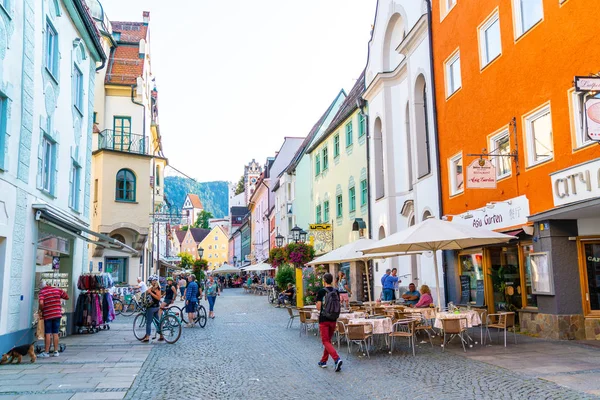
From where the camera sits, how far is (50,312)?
1205 cm

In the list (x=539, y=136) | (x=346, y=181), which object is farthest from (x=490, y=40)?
(x=346, y=181)

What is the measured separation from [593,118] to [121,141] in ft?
86.4

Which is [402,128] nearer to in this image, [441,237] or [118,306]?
[441,237]

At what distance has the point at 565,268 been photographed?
12852 mm

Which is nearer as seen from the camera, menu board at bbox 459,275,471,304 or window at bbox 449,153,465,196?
menu board at bbox 459,275,471,304

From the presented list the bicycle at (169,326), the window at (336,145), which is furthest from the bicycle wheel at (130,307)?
the window at (336,145)

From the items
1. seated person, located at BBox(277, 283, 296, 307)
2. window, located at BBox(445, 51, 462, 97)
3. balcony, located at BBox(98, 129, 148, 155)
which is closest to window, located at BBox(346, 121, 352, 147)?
seated person, located at BBox(277, 283, 296, 307)

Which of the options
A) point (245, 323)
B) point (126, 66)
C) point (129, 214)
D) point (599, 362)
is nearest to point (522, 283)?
point (599, 362)

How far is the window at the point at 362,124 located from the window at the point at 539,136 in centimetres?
1419

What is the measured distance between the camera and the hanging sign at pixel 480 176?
14492mm

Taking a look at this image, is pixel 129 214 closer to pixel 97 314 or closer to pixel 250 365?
pixel 97 314

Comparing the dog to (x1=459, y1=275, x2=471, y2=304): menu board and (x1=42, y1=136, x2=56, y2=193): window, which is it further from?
(x1=459, y1=275, x2=471, y2=304): menu board

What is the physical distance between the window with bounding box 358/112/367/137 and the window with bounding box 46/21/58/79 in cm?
1581

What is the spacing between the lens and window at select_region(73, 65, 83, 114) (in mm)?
17539
